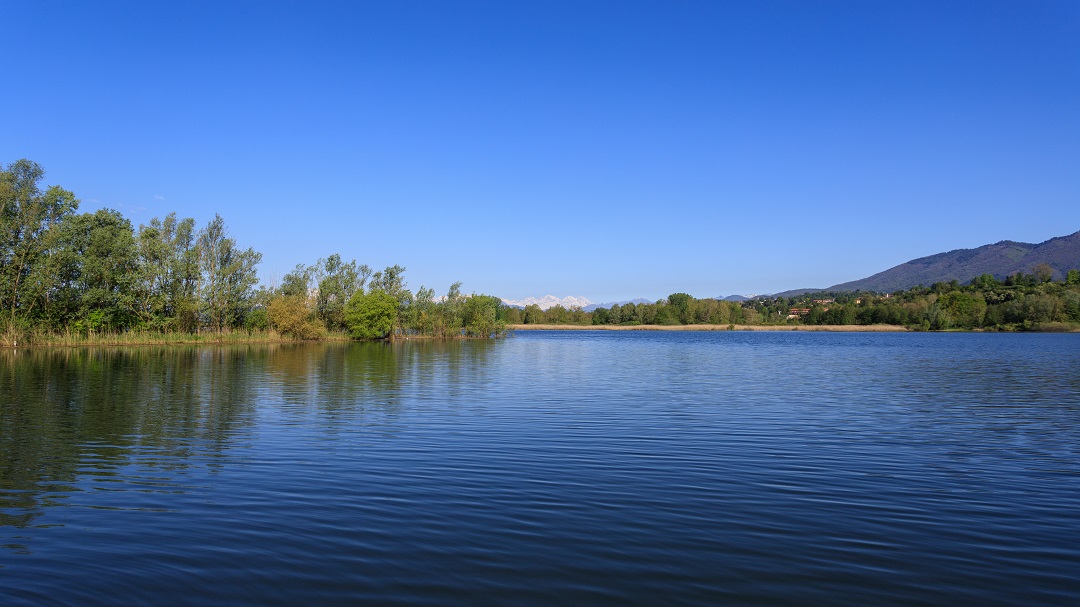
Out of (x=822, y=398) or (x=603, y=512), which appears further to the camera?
(x=822, y=398)

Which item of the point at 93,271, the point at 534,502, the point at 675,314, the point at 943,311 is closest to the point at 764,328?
the point at 943,311

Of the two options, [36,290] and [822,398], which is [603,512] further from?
[36,290]

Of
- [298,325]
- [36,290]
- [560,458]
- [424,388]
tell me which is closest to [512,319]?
[298,325]

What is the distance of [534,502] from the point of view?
917 cm

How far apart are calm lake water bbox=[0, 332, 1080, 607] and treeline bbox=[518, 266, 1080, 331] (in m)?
123

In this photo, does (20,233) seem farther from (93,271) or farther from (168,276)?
(168,276)

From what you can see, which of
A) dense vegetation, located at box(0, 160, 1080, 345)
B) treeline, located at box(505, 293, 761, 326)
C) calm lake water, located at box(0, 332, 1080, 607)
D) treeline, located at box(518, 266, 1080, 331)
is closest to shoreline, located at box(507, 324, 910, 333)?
treeline, located at box(518, 266, 1080, 331)

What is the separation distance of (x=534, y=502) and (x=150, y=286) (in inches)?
2614

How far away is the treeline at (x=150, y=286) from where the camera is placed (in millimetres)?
51906

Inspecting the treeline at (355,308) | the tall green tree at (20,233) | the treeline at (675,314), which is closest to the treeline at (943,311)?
the treeline at (675,314)

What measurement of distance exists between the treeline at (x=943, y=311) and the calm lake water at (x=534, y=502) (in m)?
123

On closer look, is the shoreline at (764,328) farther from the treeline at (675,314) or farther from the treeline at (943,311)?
the treeline at (675,314)

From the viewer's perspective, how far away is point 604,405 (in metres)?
20.5

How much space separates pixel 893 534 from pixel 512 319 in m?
184
